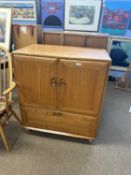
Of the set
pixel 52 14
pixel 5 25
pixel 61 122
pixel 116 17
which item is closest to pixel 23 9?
pixel 52 14

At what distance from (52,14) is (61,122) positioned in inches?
91.5

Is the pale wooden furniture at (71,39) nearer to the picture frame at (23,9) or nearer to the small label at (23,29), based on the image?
the small label at (23,29)

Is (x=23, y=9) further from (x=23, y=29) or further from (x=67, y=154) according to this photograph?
(x=67, y=154)

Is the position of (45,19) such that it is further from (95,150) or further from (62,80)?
(95,150)

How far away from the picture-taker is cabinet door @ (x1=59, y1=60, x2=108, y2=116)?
4.26 feet

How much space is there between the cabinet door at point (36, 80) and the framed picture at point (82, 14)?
6.45 ft

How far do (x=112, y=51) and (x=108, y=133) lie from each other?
1.91m

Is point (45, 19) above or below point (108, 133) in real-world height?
above

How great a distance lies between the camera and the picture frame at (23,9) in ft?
9.96

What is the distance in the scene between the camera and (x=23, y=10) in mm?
3113

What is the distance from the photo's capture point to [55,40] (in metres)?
2.25

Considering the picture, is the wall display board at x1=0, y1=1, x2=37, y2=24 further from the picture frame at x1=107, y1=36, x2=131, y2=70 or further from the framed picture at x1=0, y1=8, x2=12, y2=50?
the picture frame at x1=107, y1=36, x2=131, y2=70

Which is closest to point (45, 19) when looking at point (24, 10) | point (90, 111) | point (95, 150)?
point (24, 10)

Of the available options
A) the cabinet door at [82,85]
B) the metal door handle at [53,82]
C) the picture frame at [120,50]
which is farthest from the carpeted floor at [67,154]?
the picture frame at [120,50]
